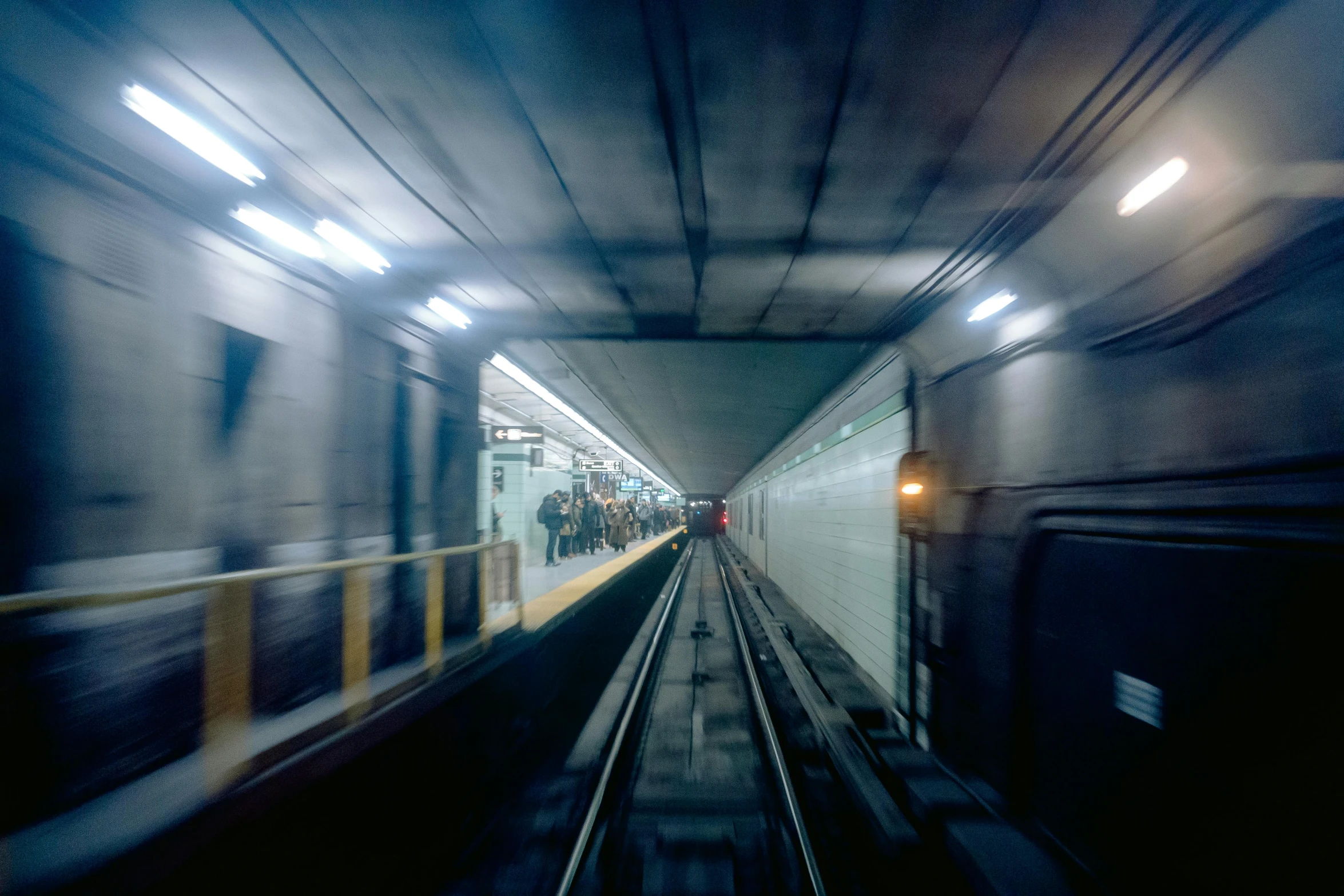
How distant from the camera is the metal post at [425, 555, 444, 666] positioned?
16.0 feet

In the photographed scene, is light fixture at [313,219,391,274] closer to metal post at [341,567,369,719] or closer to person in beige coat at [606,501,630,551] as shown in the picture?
metal post at [341,567,369,719]

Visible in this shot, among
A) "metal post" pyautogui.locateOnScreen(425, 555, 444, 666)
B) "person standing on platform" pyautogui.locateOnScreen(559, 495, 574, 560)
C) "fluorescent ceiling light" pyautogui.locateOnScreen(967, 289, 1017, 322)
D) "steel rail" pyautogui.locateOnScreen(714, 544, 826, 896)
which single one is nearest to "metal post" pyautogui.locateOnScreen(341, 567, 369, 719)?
"metal post" pyautogui.locateOnScreen(425, 555, 444, 666)

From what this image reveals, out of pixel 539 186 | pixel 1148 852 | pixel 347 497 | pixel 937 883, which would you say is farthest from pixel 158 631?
pixel 1148 852

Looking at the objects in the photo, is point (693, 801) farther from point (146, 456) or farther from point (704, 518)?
point (704, 518)

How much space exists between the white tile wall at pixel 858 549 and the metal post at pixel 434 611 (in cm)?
402

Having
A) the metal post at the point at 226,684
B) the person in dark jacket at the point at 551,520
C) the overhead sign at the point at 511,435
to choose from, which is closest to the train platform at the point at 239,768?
the metal post at the point at 226,684

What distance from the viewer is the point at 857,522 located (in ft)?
Result: 22.2

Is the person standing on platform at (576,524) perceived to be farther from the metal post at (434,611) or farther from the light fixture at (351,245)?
the light fixture at (351,245)

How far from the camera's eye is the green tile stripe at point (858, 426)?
18.3ft

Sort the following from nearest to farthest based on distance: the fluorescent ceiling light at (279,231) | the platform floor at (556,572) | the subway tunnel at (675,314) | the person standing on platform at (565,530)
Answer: the subway tunnel at (675,314), the fluorescent ceiling light at (279,231), the platform floor at (556,572), the person standing on platform at (565,530)

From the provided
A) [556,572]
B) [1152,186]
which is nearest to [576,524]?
[556,572]

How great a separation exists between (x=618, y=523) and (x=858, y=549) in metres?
13.8

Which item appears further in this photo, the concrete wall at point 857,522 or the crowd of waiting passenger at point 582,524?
the crowd of waiting passenger at point 582,524

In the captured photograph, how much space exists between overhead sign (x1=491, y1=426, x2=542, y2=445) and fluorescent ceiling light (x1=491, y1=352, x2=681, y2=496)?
627mm
